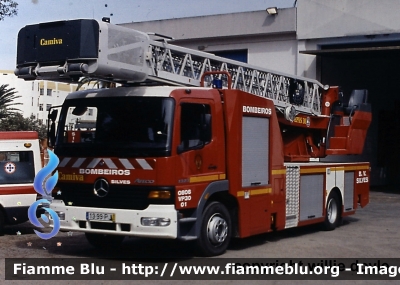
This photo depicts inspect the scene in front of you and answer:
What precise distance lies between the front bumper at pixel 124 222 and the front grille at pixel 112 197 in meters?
0.08

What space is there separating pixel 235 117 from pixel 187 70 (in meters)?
1.42

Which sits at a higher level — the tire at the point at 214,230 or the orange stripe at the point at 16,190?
the orange stripe at the point at 16,190

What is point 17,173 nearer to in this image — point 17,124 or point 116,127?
point 116,127

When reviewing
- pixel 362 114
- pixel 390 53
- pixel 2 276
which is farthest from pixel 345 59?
pixel 2 276

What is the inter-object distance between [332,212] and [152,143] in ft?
20.3

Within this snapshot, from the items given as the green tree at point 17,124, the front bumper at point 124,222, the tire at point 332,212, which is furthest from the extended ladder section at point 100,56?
the green tree at point 17,124

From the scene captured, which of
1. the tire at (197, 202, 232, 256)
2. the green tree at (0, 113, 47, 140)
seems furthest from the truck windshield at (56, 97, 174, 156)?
the green tree at (0, 113, 47, 140)

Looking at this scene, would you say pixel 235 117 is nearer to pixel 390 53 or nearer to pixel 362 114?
pixel 362 114

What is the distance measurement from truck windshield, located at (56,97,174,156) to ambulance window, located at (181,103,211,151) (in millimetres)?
306

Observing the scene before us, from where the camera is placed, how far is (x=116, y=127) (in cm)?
970

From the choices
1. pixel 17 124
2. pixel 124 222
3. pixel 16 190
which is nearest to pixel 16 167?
pixel 16 190

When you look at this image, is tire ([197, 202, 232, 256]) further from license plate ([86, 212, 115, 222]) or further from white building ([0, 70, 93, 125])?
white building ([0, 70, 93, 125])

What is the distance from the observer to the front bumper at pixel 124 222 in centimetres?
913

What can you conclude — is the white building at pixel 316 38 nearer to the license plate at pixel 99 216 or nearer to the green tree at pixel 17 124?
the license plate at pixel 99 216
